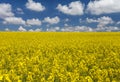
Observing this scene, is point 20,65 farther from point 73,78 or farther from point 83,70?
point 73,78

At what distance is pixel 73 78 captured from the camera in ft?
33.2

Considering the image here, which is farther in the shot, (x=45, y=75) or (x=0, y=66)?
(x=0, y=66)

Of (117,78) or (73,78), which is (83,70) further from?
(73,78)

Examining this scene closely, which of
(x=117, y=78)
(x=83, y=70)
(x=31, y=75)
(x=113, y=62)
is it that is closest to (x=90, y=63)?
(x=113, y=62)

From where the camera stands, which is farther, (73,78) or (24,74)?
(24,74)

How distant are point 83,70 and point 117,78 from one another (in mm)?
1604

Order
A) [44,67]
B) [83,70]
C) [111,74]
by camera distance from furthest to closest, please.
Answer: [44,67], [83,70], [111,74]

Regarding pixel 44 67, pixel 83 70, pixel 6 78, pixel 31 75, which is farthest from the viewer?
pixel 44 67

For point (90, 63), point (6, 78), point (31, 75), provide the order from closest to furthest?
point (6, 78), point (31, 75), point (90, 63)

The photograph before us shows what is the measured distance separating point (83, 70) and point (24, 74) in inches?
92.1

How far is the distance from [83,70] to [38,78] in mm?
2229

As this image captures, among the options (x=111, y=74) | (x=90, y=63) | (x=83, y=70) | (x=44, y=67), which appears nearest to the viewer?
(x=111, y=74)

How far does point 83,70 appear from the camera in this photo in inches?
491

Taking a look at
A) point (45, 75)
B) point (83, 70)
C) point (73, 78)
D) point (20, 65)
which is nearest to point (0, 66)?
point (20, 65)
